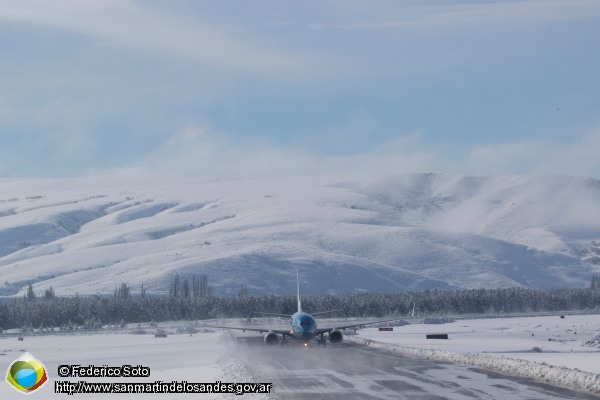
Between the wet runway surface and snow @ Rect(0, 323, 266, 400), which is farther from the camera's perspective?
snow @ Rect(0, 323, 266, 400)

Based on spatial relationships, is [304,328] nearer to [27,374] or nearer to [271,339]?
[271,339]

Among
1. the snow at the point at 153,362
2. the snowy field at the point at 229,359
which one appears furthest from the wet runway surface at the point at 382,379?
the snow at the point at 153,362

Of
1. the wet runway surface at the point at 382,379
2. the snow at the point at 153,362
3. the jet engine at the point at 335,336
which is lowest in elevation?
the wet runway surface at the point at 382,379

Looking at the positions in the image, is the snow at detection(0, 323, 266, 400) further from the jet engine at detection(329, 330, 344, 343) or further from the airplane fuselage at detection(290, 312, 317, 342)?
the jet engine at detection(329, 330, 344, 343)

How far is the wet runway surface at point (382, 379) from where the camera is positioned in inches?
1617

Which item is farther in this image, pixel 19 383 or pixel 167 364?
pixel 167 364

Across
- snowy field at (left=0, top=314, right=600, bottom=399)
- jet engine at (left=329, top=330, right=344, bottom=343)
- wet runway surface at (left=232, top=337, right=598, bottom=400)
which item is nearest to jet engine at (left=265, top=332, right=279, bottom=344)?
snowy field at (left=0, top=314, right=600, bottom=399)

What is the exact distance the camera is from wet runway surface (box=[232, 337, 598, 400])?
41.1m

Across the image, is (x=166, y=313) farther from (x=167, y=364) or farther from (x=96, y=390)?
(x=96, y=390)

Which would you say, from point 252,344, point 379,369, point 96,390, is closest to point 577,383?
point 379,369

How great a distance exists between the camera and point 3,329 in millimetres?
167500

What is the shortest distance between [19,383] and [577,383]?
85.2 ft

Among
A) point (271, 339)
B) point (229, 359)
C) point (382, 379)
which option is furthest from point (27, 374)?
point (271, 339)

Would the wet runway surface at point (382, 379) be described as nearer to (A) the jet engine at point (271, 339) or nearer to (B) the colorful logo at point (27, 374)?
(B) the colorful logo at point (27, 374)
